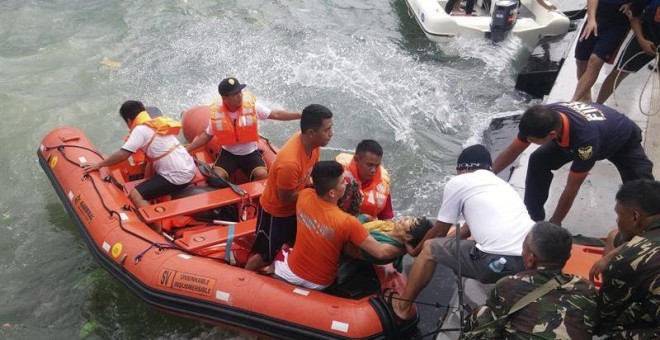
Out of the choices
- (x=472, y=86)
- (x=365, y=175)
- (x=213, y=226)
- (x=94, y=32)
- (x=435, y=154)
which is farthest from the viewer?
(x=94, y=32)

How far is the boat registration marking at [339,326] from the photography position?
3600mm

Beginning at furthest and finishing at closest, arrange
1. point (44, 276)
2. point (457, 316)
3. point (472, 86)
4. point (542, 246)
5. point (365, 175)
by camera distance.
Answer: point (472, 86) < point (44, 276) < point (365, 175) < point (457, 316) < point (542, 246)

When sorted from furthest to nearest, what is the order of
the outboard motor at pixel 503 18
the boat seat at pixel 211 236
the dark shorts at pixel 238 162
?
1. the outboard motor at pixel 503 18
2. the dark shorts at pixel 238 162
3. the boat seat at pixel 211 236

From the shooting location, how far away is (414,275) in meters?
3.54

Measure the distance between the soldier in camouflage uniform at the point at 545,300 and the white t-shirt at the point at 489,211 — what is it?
534 millimetres

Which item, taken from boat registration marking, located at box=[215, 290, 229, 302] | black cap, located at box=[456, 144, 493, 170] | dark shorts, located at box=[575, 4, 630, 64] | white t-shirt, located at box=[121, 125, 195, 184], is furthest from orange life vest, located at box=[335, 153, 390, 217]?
dark shorts, located at box=[575, 4, 630, 64]

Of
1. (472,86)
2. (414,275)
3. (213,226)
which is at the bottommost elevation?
(472,86)

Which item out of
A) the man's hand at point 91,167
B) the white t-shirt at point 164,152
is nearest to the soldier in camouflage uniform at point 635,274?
the white t-shirt at point 164,152

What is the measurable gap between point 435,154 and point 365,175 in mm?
3119

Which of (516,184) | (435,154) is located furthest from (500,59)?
(516,184)

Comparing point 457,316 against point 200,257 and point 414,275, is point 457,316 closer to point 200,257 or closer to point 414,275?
point 414,275

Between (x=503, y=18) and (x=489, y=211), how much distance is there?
19.7 feet

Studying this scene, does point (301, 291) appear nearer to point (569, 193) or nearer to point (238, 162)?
point (238, 162)

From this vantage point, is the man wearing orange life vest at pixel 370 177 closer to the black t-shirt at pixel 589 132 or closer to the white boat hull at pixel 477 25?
the black t-shirt at pixel 589 132
